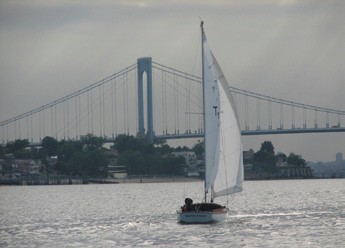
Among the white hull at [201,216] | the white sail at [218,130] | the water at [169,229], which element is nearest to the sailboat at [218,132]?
the white sail at [218,130]

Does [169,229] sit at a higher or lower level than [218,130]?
lower

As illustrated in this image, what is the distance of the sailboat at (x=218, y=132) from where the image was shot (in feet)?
210

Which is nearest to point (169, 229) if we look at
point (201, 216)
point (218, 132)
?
point (201, 216)

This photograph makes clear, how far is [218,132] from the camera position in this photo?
64.6 metres

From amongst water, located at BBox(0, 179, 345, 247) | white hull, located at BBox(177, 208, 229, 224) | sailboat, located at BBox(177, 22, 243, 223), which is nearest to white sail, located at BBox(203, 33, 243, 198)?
sailboat, located at BBox(177, 22, 243, 223)

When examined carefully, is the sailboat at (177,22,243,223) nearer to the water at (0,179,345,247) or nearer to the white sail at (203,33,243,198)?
the white sail at (203,33,243,198)

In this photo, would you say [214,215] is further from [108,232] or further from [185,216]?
[108,232]

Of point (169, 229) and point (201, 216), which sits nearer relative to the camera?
point (169, 229)

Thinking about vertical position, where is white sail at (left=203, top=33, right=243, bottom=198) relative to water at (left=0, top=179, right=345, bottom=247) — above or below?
above

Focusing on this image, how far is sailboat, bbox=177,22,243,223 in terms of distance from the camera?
6406 centimetres

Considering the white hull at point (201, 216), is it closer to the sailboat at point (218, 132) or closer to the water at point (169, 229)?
the sailboat at point (218, 132)

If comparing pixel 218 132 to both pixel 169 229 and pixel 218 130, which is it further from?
pixel 169 229

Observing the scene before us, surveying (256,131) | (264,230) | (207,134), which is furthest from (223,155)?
(256,131)

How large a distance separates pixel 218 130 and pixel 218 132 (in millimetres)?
95
